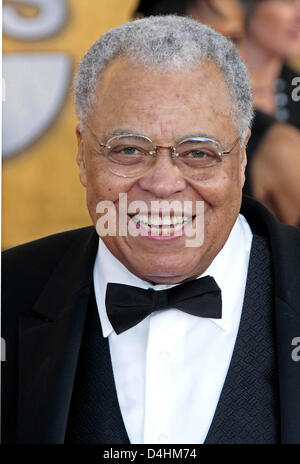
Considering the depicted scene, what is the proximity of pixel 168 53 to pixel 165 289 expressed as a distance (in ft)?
1.56

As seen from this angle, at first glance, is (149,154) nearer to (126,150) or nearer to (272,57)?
(126,150)

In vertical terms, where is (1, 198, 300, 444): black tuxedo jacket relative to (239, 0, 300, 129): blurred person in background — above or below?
below

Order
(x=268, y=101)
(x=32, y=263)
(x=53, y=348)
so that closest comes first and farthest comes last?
(x=53, y=348)
(x=32, y=263)
(x=268, y=101)

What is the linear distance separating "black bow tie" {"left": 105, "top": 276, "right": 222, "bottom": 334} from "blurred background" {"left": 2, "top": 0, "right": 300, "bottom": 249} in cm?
103

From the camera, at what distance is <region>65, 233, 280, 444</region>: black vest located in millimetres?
1528

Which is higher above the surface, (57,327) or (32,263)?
(32,263)

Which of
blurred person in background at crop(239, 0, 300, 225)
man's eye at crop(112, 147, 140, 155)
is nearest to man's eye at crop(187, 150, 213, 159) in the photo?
man's eye at crop(112, 147, 140, 155)

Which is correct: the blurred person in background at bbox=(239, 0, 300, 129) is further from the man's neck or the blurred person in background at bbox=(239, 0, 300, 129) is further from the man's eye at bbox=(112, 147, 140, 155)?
the man's eye at bbox=(112, 147, 140, 155)

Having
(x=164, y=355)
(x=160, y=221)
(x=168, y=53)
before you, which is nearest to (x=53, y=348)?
(x=164, y=355)

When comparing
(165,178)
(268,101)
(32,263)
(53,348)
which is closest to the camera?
(165,178)

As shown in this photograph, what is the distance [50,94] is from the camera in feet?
8.63

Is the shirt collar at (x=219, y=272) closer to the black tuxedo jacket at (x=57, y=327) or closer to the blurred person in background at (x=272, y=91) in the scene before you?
the black tuxedo jacket at (x=57, y=327)
